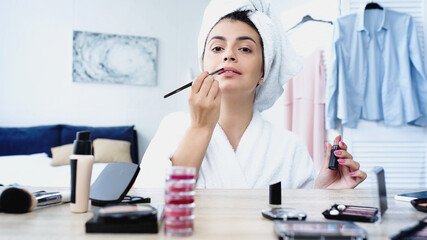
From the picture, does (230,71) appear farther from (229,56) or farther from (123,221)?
(123,221)

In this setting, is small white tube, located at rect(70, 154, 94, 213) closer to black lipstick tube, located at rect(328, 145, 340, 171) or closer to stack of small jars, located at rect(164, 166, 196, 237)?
stack of small jars, located at rect(164, 166, 196, 237)

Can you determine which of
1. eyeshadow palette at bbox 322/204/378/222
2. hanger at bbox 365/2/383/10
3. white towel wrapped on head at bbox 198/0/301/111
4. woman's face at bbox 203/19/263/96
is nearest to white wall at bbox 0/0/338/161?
hanger at bbox 365/2/383/10

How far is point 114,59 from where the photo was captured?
12.0 feet

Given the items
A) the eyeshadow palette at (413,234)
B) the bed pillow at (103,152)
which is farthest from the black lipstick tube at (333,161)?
the bed pillow at (103,152)

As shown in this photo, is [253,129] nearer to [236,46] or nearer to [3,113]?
[236,46]

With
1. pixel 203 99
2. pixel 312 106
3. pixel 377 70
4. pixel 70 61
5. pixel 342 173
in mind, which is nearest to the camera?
pixel 203 99

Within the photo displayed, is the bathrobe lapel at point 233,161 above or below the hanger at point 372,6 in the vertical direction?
below

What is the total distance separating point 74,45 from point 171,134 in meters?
2.87

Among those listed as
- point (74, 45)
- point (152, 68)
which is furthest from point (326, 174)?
point (74, 45)

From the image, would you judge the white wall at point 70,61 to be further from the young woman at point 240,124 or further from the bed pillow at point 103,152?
the young woman at point 240,124

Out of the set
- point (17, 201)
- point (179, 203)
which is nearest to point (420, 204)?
point (179, 203)

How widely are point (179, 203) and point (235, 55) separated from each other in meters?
0.71

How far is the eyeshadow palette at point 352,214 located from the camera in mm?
557

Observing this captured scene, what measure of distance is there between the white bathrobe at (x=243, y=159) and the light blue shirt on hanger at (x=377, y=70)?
54.2 inches
